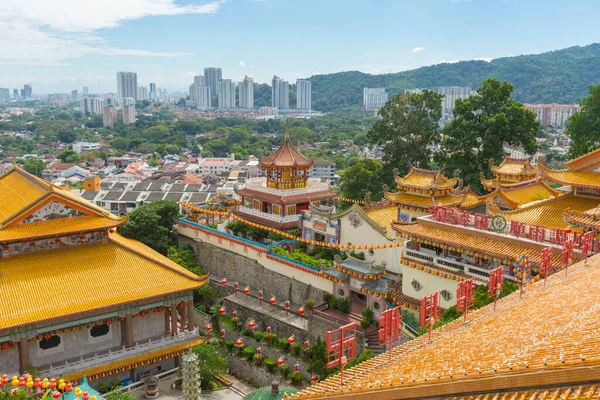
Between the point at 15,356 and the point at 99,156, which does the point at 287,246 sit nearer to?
the point at 15,356

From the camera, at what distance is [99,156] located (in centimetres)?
11150

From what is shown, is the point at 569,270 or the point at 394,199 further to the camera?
the point at 394,199

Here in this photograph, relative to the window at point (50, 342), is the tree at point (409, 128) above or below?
above

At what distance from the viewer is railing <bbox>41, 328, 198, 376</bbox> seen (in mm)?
20656

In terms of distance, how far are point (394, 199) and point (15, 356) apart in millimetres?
18560

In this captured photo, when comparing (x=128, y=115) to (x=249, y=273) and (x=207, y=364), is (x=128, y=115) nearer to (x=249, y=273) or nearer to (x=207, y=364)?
(x=249, y=273)

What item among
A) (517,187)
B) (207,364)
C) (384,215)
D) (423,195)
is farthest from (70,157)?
(517,187)

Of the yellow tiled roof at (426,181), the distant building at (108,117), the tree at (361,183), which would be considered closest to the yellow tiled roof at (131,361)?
the yellow tiled roof at (426,181)

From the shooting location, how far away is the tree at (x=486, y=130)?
3728 cm

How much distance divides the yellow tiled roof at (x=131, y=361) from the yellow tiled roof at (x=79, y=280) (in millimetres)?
2315

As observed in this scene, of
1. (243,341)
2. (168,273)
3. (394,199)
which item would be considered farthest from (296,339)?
(394,199)

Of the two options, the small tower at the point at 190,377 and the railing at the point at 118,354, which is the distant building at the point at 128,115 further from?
the small tower at the point at 190,377

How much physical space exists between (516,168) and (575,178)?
1190 centimetres

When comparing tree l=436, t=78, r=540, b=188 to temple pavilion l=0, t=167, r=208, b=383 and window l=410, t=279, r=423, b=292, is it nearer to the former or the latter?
window l=410, t=279, r=423, b=292
